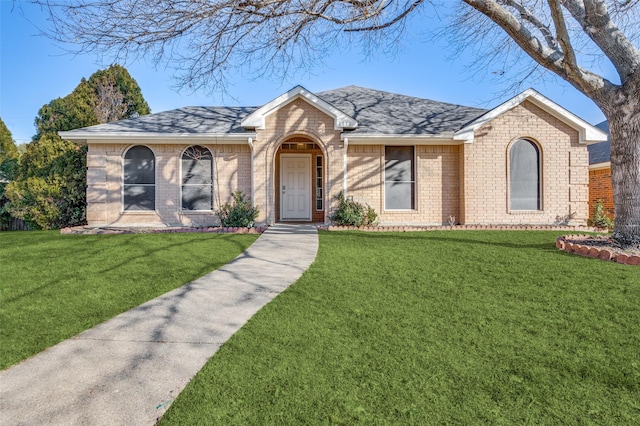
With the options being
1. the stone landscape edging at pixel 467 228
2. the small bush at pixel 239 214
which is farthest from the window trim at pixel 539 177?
the small bush at pixel 239 214

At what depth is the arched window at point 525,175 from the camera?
37.3 ft

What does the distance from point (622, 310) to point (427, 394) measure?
3.04 meters

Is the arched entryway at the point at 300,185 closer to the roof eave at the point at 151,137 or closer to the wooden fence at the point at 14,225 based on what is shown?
the roof eave at the point at 151,137

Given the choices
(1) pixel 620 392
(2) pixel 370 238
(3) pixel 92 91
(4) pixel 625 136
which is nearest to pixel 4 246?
(2) pixel 370 238

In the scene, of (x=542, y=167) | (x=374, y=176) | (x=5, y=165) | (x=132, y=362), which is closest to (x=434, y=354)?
(x=132, y=362)

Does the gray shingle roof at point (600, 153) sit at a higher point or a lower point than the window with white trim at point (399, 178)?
higher

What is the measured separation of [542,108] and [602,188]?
6.22 metres

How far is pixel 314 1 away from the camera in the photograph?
770 centimetres

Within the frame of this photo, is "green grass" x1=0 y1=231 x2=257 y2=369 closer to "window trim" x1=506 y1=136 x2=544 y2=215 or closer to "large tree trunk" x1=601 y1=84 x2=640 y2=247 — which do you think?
"large tree trunk" x1=601 y1=84 x2=640 y2=247

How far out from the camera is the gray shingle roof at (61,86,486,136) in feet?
36.6

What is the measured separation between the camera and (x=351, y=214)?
10531 millimetres

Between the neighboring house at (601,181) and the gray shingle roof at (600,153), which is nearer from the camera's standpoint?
the neighboring house at (601,181)

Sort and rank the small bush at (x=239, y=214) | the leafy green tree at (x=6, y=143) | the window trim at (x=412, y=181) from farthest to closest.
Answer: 1. the leafy green tree at (x=6, y=143)
2. the window trim at (x=412, y=181)
3. the small bush at (x=239, y=214)

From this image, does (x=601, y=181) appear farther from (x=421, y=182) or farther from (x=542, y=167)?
(x=421, y=182)
